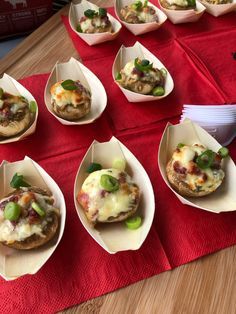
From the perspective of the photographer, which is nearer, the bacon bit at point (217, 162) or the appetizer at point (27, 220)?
the appetizer at point (27, 220)

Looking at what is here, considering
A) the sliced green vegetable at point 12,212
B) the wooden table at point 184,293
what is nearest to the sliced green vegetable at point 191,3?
the wooden table at point 184,293

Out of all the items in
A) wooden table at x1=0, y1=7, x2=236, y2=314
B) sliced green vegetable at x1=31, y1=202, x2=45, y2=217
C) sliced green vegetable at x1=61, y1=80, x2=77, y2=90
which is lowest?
A: wooden table at x1=0, y1=7, x2=236, y2=314

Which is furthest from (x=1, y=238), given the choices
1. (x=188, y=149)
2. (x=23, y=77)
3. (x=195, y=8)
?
(x=195, y=8)

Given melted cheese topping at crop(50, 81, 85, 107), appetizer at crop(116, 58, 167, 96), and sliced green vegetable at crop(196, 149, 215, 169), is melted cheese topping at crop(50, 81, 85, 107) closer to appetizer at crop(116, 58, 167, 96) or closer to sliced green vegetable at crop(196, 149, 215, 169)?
appetizer at crop(116, 58, 167, 96)

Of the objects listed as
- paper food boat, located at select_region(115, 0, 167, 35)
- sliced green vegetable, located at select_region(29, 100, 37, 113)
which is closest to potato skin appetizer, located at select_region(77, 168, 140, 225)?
sliced green vegetable, located at select_region(29, 100, 37, 113)

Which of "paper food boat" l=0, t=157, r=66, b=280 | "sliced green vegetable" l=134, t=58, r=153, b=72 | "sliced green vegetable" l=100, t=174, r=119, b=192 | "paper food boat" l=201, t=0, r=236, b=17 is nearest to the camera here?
"paper food boat" l=0, t=157, r=66, b=280

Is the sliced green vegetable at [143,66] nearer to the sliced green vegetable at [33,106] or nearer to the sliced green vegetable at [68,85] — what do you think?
the sliced green vegetable at [68,85]

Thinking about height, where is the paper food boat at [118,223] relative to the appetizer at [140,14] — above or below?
below
